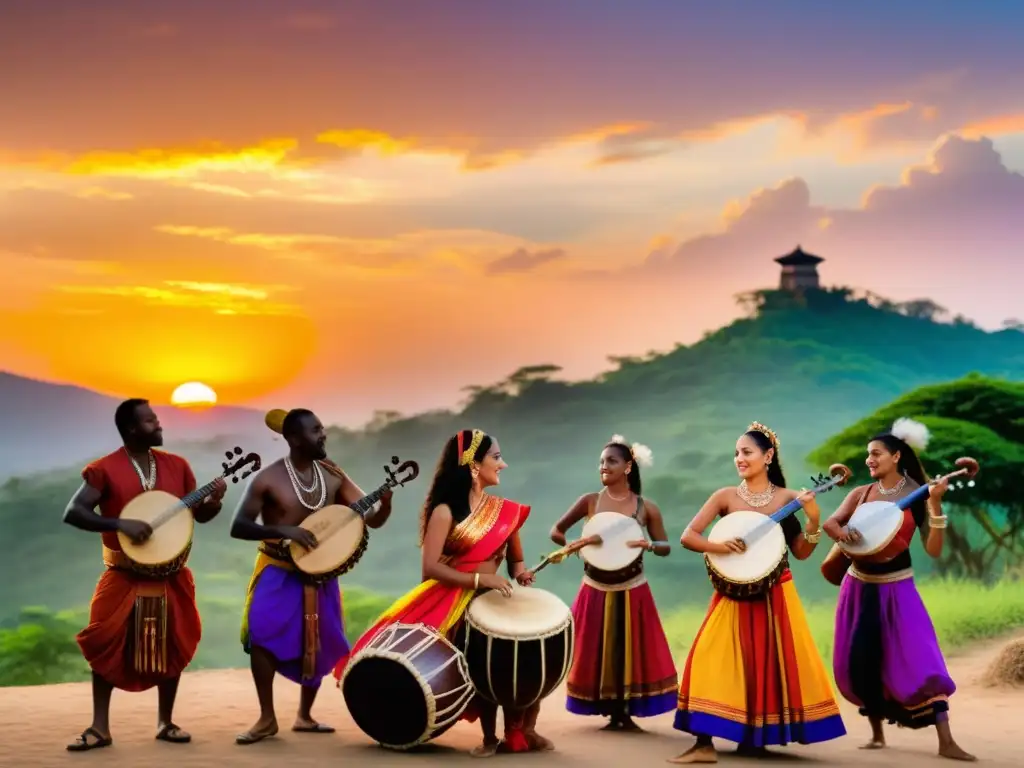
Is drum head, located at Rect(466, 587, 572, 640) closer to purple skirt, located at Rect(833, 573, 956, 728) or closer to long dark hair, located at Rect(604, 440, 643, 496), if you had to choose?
long dark hair, located at Rect(604, 440, 643, 496)

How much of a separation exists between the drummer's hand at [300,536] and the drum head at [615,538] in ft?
6.05

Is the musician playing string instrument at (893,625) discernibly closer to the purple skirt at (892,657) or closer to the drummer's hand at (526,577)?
the purple skirt at (892,657)

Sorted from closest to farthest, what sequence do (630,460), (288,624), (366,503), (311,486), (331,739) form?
(366,503) → (288,624) → (311,486) → (331,739) → (630,460)

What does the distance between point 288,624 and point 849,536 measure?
135 inches

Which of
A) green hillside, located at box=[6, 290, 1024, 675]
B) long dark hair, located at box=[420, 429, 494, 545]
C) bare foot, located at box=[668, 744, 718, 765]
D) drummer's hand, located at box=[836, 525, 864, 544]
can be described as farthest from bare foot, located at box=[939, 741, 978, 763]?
green hillside, located at box=[6, 290, 1024, 675]

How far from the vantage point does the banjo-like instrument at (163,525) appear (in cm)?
999

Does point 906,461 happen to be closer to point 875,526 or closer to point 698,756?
point 875,526

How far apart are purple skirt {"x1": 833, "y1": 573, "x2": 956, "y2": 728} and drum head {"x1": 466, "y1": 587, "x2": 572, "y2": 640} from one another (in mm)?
1872

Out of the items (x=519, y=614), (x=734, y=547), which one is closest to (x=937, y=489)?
(x=734, y=547)

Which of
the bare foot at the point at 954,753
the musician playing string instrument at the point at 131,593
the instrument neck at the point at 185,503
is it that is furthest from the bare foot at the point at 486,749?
the bare foot at the point at 954,753

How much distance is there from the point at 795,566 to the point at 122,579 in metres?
14.8

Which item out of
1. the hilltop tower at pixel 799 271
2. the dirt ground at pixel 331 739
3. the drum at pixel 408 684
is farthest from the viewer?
the hilltop tower at pixel 799 271

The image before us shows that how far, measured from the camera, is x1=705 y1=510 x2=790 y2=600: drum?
9.72m

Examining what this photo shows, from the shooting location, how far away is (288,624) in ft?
33.7
